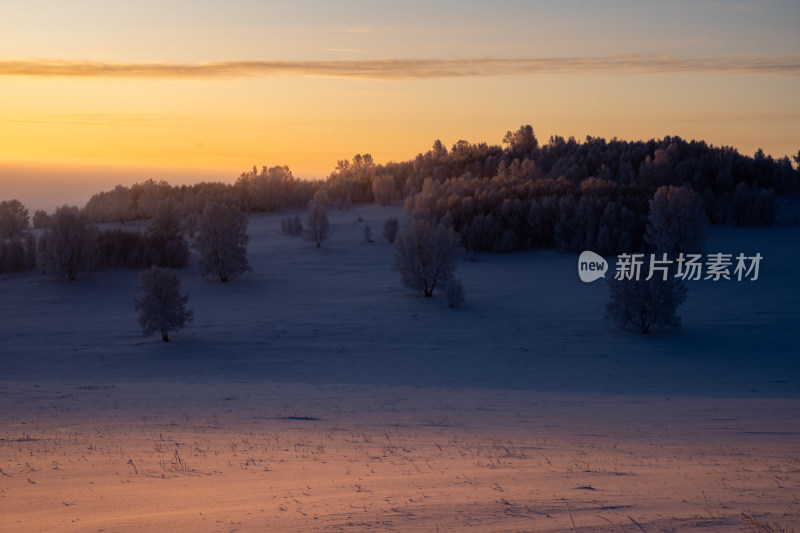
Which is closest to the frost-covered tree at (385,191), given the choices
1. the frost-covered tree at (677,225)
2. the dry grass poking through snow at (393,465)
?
the frost-covered tree at (677,225)

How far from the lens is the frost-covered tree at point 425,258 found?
36969 mm

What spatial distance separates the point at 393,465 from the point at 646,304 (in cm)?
2238

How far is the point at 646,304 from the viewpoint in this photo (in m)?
29.0

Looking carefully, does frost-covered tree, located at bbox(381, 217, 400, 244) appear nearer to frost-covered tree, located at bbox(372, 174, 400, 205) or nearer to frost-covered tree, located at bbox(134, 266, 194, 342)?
frost-covered tree, located at bbox(372, 174, 400, 205)

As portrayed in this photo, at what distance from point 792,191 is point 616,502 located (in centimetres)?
8236

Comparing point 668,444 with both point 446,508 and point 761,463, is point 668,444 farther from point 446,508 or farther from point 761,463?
point 446,508

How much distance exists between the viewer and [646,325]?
2916 centimetres

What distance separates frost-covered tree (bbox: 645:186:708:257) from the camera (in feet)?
162

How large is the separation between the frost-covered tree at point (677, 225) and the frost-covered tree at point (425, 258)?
1992 centimetres

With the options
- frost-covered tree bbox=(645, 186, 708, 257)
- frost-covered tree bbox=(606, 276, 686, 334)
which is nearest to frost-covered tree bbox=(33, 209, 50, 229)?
frost-covered tree bbox=(645, 186, 708, 257)

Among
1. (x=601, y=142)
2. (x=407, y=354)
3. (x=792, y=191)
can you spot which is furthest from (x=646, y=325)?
(x=601, y=142)

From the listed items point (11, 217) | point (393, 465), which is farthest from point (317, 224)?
point (393, 465)

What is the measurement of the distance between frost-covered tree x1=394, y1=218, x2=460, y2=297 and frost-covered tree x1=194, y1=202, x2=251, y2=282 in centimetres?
1156

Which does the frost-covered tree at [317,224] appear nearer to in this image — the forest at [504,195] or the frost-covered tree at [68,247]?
the forest at [504,195]
